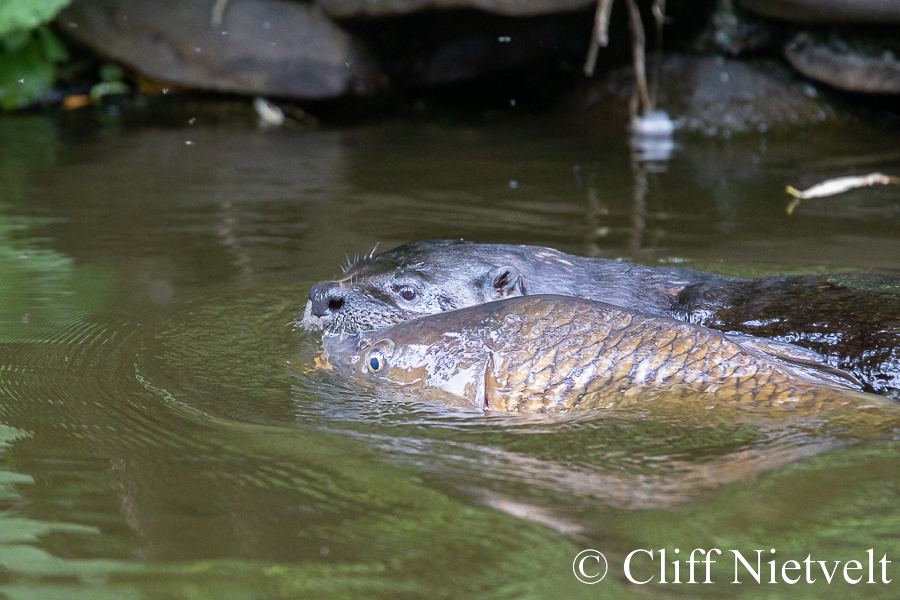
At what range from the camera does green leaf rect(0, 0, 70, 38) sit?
7.79 metres

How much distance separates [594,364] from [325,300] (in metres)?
1.29

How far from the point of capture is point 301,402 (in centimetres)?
310

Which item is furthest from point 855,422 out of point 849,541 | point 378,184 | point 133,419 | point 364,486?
point 378,184

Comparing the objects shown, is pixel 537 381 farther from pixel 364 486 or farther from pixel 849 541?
pixel 849 541

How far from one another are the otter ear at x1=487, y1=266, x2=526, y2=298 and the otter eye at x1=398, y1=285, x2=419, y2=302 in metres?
0.31

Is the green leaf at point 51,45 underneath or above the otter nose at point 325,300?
above

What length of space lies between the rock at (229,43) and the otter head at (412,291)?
575 cm

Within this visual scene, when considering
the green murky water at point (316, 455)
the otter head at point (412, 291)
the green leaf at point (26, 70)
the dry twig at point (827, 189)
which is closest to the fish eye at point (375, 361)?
the green murky water at point (316, 455)

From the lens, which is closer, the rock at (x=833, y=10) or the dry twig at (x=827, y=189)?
the dry twig at (x=827, y=189)

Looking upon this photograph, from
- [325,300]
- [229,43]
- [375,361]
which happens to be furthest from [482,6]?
[375,361]

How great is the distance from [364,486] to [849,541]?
1.26m

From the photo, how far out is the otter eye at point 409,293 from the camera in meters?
3.72
